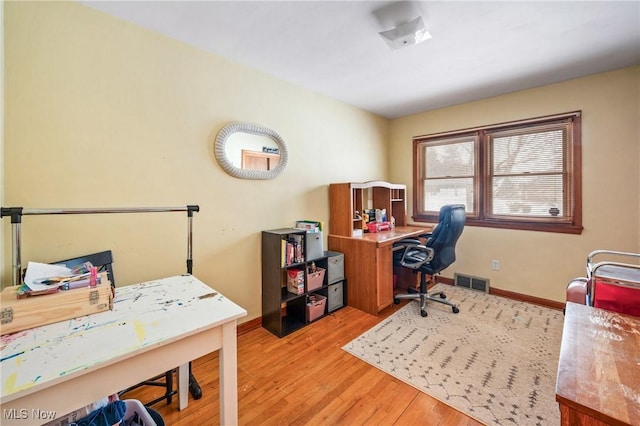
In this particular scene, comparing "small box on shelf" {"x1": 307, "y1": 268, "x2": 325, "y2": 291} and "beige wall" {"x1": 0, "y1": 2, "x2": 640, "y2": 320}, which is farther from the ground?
"beige wall" {"x1": 0, "y1": 2, "x2": 640, "y2": 320}

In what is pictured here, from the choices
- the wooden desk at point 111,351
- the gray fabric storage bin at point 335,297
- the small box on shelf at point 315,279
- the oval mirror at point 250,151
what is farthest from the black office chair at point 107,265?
the gray fabric storage bin at point 335,297

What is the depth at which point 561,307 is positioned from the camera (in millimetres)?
2783

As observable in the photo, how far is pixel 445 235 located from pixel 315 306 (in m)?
1.43

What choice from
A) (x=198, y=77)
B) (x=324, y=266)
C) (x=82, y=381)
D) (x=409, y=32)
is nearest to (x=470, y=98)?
(x=409, y=32)

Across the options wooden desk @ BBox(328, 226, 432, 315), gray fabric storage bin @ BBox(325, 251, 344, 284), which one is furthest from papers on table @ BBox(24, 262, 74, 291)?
wooden desk @ BBox(328, 226, 432, 315)

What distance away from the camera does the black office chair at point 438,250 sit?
2541 millimetres

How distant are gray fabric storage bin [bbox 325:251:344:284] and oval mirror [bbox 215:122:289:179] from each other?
3.36ft

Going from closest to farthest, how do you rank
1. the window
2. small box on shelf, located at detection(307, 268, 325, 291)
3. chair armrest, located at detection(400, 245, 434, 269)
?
small box on shelf, located at detection(307, 268, 325, 291) < chair armrest, located at detection(400, 245, 434, 269) < the window

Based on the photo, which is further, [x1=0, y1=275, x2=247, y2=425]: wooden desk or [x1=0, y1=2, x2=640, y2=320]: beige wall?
[x1=0, y1=2, x2=640, y2=320]: beige wall

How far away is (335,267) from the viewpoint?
2.77 m

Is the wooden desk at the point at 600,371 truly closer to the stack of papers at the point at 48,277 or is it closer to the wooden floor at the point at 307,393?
the wooden floor at the point at 307,393

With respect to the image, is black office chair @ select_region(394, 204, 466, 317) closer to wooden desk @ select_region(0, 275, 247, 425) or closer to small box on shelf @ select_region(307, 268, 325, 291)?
small box on shelf @ select_region(307, 268, 325, 291)

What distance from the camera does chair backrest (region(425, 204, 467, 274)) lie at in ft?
Answer: 8.29

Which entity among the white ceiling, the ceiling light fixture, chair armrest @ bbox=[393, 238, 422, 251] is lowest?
chair armrest @ bbox=[393, 238, 422, 251]
